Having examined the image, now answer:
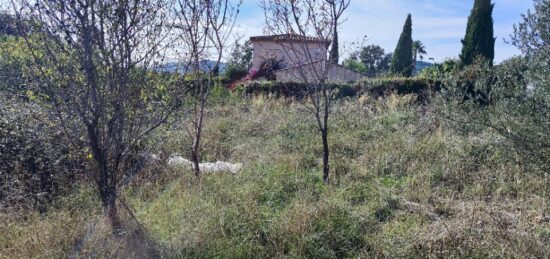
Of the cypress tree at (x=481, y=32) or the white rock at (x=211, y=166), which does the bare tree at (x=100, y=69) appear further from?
the cypress tree at (x=481, y=32)

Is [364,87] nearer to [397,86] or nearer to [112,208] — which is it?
[397,86]

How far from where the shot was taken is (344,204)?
398 cm

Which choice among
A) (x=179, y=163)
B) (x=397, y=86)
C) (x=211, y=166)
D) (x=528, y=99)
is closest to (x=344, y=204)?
(x=528, y=99)

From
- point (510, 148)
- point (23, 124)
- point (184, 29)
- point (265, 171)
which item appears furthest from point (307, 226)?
point (23, 124)

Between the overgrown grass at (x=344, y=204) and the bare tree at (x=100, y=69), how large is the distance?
2.44ft

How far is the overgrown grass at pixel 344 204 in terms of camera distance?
3219mm

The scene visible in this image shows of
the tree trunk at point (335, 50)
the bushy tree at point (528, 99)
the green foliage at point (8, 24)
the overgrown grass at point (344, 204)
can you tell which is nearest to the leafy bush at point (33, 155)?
the overgrown grass at point (344, 204)

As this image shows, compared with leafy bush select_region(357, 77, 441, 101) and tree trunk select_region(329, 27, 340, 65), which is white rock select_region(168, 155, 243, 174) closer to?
tree trunk select_region(329, 27, 340, 65)

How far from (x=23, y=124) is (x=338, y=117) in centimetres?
614

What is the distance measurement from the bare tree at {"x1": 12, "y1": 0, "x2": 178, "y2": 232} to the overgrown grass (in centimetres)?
75

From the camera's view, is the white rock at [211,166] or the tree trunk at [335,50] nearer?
the tree trunk at [335,50]

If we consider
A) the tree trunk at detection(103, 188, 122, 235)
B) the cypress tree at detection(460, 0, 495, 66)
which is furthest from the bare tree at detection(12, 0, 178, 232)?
the cypress tree at detection(460, 0, 495, 66)

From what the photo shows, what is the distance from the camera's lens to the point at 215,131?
7871 millimetres

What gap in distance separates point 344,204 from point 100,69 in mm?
2631
